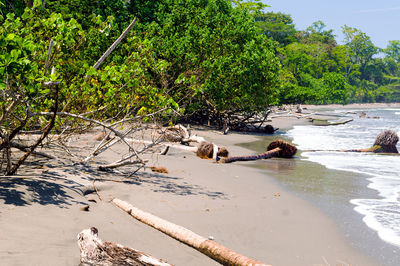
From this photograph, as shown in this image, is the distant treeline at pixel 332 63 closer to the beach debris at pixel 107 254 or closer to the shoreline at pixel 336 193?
the shoreline at pixel 336 193

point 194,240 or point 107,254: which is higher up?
point 107,254

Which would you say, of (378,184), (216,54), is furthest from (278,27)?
(378,184)

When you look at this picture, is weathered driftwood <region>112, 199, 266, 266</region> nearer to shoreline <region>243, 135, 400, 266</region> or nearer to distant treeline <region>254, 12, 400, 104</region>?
shoreline <region>243, 135, 400, 266</region>

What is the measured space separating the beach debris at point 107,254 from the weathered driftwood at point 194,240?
0.96m

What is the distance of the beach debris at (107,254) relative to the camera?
3.28 m

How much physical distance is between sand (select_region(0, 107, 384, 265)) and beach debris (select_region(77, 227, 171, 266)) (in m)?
0.22

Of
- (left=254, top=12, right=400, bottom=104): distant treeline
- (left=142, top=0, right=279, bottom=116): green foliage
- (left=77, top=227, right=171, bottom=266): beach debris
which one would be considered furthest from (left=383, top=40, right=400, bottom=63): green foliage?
(left=77, top=227, right=171, bottom=266): beach debris

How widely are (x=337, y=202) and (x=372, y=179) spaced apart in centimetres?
335

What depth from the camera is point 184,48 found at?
19516mm

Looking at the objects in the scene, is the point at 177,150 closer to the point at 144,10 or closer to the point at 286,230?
the point at 286,230

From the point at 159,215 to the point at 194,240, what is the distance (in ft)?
4.39

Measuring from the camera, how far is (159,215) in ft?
18.4

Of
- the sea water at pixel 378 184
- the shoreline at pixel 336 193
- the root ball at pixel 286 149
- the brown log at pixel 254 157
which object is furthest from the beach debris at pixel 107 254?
the root ball at pixel 286 149

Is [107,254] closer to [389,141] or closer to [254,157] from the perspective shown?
[254,157]
